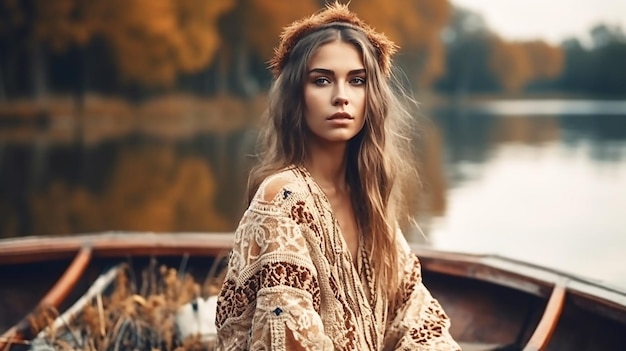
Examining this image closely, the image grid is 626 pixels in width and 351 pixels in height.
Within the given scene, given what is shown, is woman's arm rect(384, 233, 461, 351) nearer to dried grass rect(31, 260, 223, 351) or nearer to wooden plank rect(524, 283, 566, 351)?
wooden plank rect(524, 283, 566, 351)

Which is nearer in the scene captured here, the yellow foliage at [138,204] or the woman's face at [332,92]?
the woman's face at [332,92]

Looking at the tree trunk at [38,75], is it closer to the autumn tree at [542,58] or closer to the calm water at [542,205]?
the calm water at [542,205]

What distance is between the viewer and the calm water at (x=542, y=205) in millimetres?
7707

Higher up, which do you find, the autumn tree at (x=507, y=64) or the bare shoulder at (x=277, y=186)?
the bare shoulder at (x=277, y=186)

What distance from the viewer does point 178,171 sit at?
13.4m

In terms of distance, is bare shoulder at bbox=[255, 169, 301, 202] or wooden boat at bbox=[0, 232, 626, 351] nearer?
bare shoulder at bbox=[255, 169, 301, 202]

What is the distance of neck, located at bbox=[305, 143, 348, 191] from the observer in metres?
2.10

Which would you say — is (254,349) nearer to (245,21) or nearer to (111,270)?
(111,270)

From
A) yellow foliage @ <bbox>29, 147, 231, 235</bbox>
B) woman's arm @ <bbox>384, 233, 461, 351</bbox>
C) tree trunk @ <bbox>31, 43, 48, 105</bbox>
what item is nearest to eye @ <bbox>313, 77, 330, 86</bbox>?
woman's arm @ <bbox>384, 233, 461, 351</bbox>

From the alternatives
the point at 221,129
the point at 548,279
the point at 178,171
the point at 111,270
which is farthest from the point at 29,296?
the point at 221,129

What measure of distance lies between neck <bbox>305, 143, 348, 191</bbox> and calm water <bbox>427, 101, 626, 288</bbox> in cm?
271

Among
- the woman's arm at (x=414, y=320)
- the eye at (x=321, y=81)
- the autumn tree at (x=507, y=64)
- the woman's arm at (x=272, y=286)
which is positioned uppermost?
the eye at (x=321, y=81)

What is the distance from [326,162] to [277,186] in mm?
195

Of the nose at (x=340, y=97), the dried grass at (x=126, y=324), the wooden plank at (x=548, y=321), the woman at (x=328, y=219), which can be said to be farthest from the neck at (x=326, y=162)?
the dried grass at (x=126, y=324)
